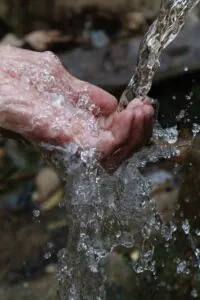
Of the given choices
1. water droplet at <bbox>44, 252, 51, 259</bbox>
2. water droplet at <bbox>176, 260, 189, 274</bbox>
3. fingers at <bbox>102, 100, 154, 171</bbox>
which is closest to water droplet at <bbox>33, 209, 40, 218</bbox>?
water droplet at <bbox>44, 252, 51, 259</bbox>

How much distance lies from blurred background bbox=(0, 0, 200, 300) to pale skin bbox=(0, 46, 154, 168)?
1.38 feet

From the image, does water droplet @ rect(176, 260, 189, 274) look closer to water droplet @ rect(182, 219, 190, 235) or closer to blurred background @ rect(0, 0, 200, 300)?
water droplet @ rect(182, 219, 190, 235)

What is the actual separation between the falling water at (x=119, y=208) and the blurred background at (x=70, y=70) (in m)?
0.21

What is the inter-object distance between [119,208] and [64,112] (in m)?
0.31

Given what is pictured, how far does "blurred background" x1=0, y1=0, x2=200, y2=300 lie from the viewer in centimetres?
222

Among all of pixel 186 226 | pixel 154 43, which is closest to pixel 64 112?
pixel 154 43

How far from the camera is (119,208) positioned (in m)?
1.60

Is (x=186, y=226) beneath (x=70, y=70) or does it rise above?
above

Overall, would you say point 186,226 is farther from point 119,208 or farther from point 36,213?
point 36,213

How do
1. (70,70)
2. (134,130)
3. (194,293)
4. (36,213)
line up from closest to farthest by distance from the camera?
(134,130) < (194,293) < (36,213) < (70,70)

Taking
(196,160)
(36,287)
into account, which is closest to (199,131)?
(196,160)

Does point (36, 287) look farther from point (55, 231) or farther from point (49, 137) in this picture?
point (49, 137)

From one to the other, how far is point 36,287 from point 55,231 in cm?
24

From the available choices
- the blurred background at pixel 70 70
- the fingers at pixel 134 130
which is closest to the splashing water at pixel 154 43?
the fingers at pixel 134 130
